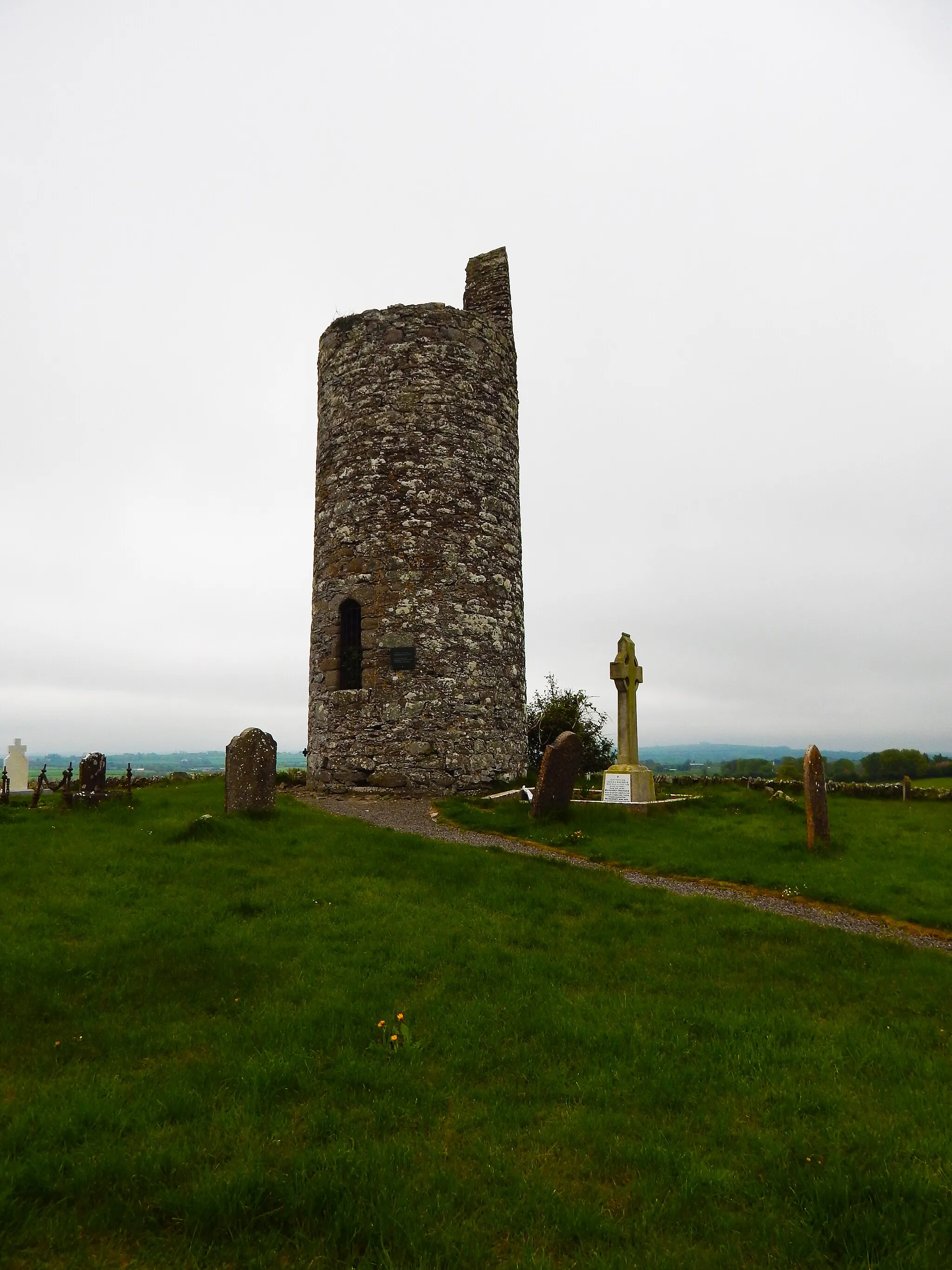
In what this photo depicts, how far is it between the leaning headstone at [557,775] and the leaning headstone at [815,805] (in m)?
3.24

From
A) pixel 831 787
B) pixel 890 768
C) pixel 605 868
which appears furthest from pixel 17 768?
pixel 890 768

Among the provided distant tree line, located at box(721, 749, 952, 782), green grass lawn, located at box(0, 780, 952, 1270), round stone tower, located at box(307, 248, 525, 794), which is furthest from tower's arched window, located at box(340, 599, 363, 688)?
distant tree line, located at box(721, 749, 952, 782)

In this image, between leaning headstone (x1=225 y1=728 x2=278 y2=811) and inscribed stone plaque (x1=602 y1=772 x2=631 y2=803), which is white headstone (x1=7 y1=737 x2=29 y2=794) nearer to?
leaning headstone (x1=225 y1=728 x2=278 y2=811)

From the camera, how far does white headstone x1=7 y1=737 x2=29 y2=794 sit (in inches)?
750

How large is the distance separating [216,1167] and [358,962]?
2.27m

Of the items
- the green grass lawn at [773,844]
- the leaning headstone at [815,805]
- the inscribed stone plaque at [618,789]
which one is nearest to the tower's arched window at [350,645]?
the green grass lawn at [773,844]

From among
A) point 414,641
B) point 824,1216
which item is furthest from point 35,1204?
point 414,641

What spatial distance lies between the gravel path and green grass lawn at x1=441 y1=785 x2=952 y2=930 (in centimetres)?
30

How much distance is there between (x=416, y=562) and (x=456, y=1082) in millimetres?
11346

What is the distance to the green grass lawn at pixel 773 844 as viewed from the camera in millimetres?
8164

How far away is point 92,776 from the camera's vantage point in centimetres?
1107

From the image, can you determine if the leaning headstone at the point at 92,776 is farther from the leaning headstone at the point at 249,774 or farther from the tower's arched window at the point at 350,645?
the tower's arched window at the point at 350,645

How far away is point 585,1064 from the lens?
167 inches

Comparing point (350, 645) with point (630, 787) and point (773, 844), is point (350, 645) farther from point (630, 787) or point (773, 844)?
point (773, 844)
